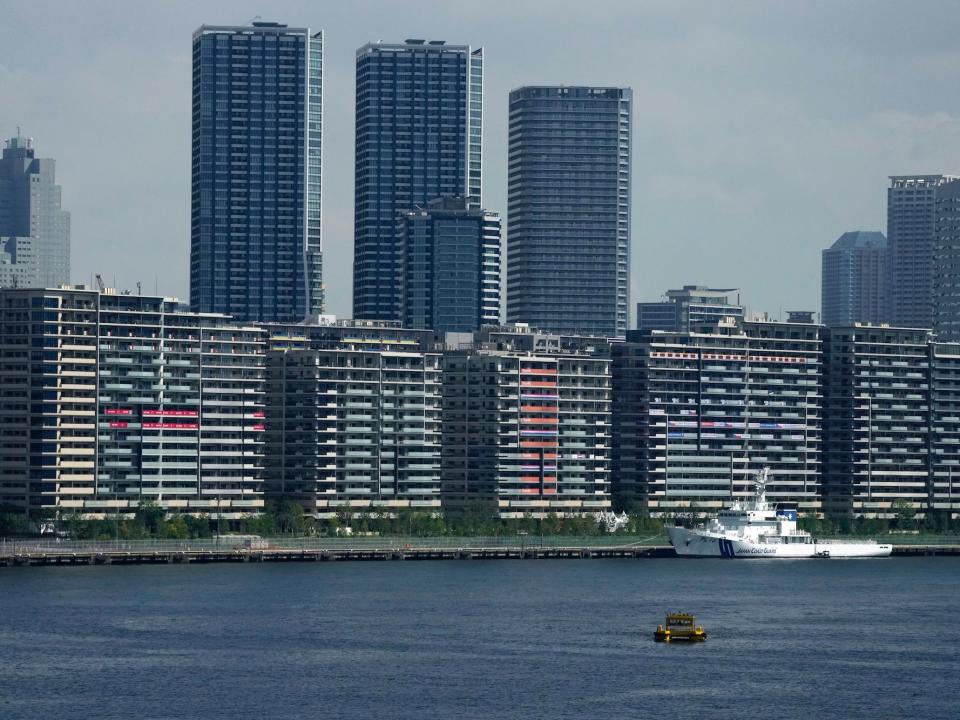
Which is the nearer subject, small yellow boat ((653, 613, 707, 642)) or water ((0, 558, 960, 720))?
water ((0, 558, 960, 720))

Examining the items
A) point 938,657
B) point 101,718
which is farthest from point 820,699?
point 101,718

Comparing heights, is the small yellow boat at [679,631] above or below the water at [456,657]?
above

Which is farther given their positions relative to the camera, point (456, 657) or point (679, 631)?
point (679, 631)

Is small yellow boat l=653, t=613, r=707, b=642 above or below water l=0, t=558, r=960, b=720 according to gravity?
above

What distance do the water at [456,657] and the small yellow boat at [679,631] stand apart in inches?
52.9

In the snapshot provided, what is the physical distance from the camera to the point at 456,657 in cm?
14788

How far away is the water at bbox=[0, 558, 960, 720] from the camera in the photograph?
420 ft

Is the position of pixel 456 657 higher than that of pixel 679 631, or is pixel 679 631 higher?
pixel 679 631

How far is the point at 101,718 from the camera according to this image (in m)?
122

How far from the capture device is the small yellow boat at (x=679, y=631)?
6277 inches

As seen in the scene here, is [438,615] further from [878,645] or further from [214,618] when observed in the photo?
[878,645]

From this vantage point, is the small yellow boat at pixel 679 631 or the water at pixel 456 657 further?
the small yellow boat at pixel 679 631

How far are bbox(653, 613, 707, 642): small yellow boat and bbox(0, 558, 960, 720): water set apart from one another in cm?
134

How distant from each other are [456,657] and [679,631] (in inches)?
804
